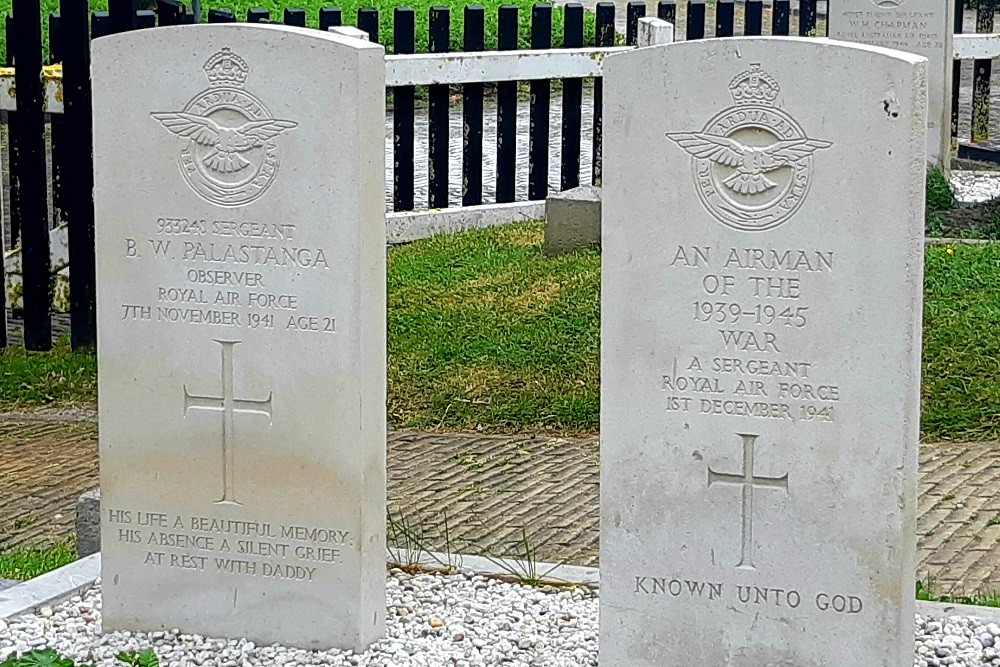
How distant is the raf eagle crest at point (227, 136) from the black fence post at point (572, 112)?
751cm

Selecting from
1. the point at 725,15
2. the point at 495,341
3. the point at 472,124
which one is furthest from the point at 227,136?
the point at 725,15

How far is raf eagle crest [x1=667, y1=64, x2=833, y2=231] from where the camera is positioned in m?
4.27

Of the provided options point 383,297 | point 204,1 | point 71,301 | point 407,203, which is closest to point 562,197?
point 407,203

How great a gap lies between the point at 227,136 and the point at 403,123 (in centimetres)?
693

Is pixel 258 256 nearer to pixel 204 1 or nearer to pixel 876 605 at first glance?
pixel 876 605

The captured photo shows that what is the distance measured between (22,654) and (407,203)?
23.7ft

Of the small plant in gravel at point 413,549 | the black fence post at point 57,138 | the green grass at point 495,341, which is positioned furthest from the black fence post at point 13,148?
the small plant in gravel at point 413,549

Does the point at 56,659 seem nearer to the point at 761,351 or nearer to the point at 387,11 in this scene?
the point at 761,351

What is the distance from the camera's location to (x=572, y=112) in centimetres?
1216

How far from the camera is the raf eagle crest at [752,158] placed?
427cm

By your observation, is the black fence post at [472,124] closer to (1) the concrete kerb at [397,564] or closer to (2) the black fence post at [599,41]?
(2) the black fence post at [599,41]

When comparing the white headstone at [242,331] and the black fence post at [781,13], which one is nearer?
the white headstone at [242,331]

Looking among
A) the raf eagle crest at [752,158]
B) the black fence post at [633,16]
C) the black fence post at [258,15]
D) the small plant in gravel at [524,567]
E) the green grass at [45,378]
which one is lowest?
the small plant in gravel at [524,567]

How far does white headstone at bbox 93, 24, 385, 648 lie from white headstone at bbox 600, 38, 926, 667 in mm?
686
